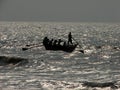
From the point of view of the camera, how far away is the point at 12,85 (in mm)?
43781

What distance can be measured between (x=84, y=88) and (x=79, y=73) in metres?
13.1

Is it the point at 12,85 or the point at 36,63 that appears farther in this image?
the point at 36,63

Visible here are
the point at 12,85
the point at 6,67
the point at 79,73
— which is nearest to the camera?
the point at 12,85

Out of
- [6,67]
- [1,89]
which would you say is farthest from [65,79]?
[6,67]

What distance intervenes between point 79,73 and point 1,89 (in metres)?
16.9

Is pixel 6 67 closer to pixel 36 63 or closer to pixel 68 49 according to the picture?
pixel 36 63

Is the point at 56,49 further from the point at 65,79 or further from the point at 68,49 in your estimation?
the point at 65,79

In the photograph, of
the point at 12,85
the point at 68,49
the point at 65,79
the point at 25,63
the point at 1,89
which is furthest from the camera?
the point at 68,49

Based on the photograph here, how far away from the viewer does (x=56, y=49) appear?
89000 mm

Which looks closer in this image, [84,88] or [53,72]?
[84,88]

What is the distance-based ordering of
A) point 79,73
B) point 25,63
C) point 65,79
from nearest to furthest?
point 65,79
point 79,73
point 25,63

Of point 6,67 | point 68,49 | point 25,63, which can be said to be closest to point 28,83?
point 6,67

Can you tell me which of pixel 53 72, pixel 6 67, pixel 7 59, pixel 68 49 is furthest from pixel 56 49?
pixel 53 72

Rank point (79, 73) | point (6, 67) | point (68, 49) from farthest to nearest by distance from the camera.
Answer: point (68, 49) < point (6, 67) < point (79, 73)
